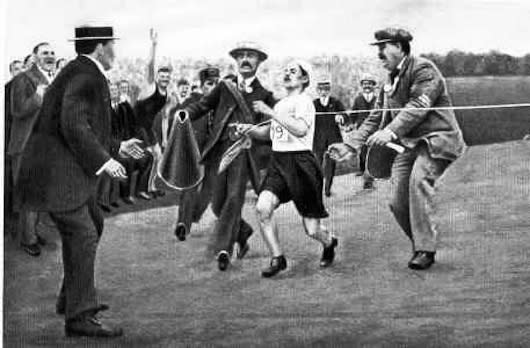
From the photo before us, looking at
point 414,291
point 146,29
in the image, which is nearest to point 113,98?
point 146,29

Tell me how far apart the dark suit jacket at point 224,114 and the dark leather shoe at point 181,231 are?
1.64 feet

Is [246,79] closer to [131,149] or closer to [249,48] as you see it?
[249,48]

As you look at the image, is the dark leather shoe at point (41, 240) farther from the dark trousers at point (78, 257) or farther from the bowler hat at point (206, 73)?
the bowler hat at point (206, 73)

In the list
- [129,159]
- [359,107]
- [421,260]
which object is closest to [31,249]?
[129,159]

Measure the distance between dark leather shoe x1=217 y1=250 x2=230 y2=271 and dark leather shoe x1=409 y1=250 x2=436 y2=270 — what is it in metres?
1.31

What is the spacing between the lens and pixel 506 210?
24.4ft

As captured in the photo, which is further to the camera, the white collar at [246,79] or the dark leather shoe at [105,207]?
the white collar at [246,79]

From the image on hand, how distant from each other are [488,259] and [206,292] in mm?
2059

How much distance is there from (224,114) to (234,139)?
192 millimetres

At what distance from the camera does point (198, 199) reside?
7262mm

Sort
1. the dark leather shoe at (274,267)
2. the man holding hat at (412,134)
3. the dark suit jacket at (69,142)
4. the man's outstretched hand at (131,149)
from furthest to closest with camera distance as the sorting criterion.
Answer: the man holding hat at (412,134)
the dark leather shoe at (274,267)
the man's outstretched hand at (131,149)
the dark suit jacket at (69,142)

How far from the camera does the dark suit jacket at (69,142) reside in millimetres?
6871

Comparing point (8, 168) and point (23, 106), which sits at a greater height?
point (23, 106)

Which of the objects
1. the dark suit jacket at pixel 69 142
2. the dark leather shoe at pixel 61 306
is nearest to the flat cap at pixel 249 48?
the dark suit jacket at pixel 69 142
